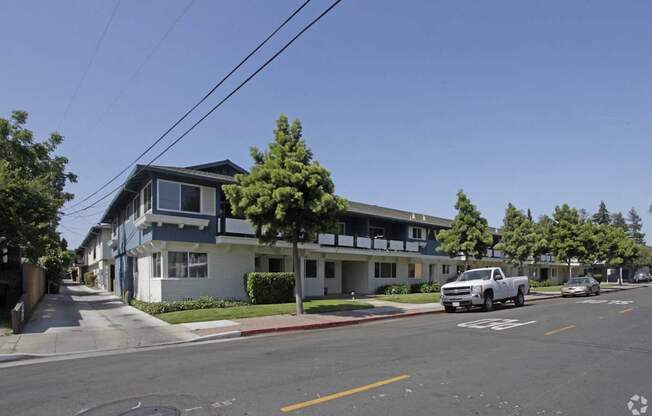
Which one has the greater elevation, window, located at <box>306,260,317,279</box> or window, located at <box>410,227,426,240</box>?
window, located at <box>410,227,426,240</box>

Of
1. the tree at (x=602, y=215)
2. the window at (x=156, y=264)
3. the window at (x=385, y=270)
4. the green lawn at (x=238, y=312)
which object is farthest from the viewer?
the tree at (x=602, y=215)

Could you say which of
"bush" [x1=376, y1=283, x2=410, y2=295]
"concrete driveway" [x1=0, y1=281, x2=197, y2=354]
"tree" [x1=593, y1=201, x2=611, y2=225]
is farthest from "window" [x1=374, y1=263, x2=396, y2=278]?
"tree" [x1=593, y1=201, x2=611, y2=225]

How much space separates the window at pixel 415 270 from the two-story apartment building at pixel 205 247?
2961 mm

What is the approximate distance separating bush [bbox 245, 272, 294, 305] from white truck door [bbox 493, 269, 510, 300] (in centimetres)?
1015

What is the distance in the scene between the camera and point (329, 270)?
33.3 metres

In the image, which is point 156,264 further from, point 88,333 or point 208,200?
point 88,333

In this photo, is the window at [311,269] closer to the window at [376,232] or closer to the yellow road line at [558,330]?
the window at [376,232]

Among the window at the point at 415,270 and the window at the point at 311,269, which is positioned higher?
the window at the point at 311,269

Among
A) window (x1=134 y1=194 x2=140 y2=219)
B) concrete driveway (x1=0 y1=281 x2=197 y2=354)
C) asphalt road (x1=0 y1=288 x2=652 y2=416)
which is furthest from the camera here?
window (x1=134 y1=194 x2=140 y2=219)

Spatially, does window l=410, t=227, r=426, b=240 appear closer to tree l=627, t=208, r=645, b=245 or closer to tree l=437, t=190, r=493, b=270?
tree l=437, t=190, r=493, b=270

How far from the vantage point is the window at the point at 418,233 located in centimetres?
3919

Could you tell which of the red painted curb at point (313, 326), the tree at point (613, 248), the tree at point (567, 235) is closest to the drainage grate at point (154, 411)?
the red painted curb at point (313, 326)

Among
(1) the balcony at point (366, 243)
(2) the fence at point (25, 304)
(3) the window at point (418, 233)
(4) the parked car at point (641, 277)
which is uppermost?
(3) the window at point (418, 233)

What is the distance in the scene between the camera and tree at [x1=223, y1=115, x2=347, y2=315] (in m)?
17.5
